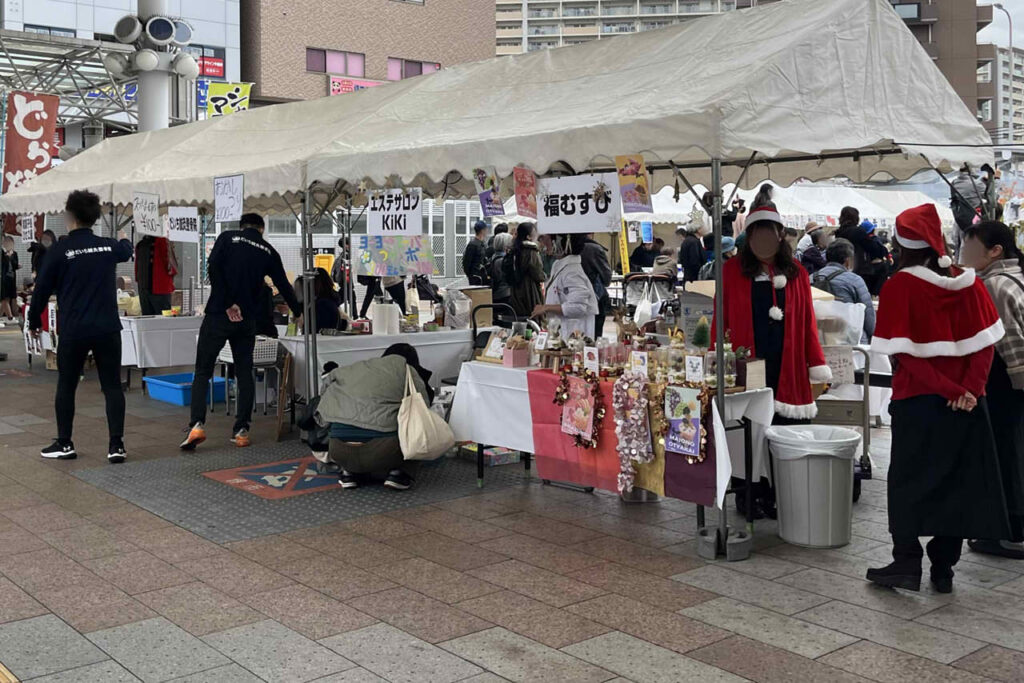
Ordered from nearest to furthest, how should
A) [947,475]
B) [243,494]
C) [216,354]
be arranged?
[947,475], [243,494], [216,354]

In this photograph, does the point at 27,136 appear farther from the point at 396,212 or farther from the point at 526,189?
the point at 526,189

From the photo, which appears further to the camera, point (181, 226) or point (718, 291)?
point (181, 226)

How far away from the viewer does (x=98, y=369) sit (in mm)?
8016

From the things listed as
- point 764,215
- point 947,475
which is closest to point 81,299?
point 764,215

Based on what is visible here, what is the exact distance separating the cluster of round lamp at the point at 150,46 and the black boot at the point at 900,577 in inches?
615

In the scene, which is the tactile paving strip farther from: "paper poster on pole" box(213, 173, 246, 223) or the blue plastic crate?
the blue plastic crate

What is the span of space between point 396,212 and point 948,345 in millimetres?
4731

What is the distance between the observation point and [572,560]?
18.5 ft

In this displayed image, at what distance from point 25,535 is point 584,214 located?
152 inches

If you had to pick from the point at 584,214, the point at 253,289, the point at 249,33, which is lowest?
the point at 253,289

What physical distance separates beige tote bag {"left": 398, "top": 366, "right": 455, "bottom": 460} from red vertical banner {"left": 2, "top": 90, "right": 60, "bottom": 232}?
10.6 m

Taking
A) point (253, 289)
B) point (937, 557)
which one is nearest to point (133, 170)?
point (253, 289)

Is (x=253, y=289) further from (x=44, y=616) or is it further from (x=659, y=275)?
→ (x=659, y=275)

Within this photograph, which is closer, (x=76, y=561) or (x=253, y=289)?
(x=76, y=561)
